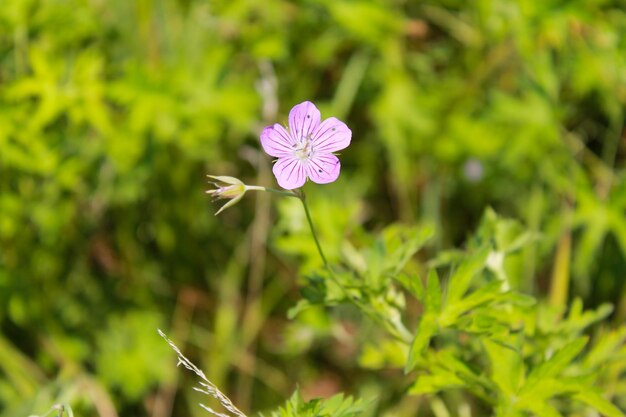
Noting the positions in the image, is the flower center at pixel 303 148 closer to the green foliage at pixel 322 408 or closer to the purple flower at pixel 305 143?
the purple flower at pixel 305 143

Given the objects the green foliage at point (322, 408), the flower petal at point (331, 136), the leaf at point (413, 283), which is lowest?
the green foliage at point (322, 408)

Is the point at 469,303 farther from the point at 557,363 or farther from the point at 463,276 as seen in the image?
the point at 557,363

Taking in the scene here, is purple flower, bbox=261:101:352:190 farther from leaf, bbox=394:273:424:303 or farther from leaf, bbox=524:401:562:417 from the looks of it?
leaf, bbox=524:401:562:417

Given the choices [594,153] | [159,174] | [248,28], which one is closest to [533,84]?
[594,153]

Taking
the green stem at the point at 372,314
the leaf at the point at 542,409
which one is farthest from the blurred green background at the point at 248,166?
the leaf at the point at 542,409

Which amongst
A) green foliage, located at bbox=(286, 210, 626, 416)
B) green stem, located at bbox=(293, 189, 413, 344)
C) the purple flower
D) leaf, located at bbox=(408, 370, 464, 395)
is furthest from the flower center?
leaf, located at bbox=(408, 370, 464, 395)

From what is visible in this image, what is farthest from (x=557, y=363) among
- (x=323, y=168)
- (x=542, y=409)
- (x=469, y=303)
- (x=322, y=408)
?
(x=323, y=168)

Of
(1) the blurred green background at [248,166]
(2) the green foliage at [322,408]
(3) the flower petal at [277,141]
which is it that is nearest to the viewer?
(2) the green foliage at [322,408]
